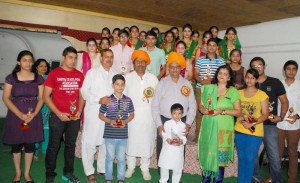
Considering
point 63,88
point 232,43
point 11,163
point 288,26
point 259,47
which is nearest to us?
point 63,88

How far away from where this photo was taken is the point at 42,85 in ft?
13.0

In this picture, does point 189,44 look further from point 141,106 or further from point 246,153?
point 246,153

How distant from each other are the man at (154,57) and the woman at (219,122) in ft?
5.50

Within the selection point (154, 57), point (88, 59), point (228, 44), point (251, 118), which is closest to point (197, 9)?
point (228, 44)

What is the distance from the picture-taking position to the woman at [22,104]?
3760mm

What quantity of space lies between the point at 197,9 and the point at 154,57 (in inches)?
129

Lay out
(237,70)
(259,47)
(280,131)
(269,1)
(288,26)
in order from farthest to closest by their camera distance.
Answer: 1. (259,47)
2. (288,26)
3. (269,1)
4. (237,70)
5. (280,131)

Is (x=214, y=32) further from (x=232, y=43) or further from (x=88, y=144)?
(x=88, y=144)

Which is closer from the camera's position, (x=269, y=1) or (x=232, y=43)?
(x=232, y=43)

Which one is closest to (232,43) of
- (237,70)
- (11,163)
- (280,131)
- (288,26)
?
(237,70)

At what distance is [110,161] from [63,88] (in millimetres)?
1295

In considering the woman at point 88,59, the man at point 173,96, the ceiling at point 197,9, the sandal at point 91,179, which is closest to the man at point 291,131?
the man at point 173,96

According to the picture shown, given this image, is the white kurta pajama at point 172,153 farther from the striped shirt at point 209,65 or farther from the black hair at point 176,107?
the striped shirt at point 209,65

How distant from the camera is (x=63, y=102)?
3.92 metres
